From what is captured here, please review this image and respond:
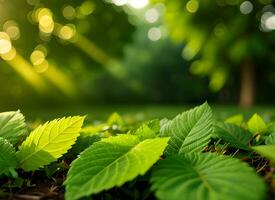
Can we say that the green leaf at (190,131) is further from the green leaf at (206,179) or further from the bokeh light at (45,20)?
the bokeh light at (45,20)

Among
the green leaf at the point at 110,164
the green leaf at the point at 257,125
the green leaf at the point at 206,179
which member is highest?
the green leaf at the point at 110,164

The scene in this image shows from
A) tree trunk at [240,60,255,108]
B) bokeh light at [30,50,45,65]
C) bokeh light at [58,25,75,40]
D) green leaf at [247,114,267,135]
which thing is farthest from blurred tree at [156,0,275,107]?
green leaf at [247,114,267,135]

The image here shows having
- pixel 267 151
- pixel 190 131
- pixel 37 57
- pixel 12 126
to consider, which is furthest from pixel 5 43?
pixel 267 151

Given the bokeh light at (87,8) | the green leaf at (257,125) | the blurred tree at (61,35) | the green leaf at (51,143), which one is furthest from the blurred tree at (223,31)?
the green leaf at (51,143)

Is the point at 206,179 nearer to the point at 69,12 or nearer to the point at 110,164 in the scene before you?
the point at 110,164

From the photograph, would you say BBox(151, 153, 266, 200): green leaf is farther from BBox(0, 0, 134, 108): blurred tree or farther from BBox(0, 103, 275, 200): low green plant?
BBox(0, 0, 134, 108): blurred tree

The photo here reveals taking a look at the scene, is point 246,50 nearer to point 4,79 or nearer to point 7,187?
point 4,79

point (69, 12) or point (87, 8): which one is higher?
point (87, 8)
